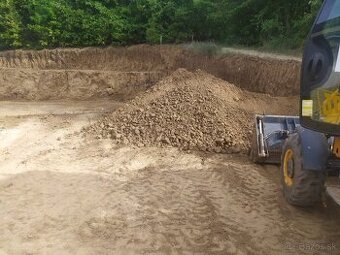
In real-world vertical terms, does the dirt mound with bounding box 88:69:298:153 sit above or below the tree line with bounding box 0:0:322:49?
below

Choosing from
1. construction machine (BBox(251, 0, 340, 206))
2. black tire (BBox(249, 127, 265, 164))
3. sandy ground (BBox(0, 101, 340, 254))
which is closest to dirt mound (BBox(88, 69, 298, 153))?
sandy ground (BBox(0, 101, 340, 254))

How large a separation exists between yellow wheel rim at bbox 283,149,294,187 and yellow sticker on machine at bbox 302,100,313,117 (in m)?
1.37

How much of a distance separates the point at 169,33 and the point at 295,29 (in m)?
4.91

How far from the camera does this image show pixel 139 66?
1548cm

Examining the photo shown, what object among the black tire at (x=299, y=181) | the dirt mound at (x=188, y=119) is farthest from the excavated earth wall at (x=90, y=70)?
the black tire at (x=299, y=181)

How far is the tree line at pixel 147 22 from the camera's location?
13297 mm

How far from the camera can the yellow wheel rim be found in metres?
4.83

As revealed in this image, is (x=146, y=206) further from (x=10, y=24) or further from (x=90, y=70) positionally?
(x=10, y=24)

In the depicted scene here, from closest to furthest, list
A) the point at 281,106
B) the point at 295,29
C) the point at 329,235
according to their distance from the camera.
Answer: the point at 329,235
the point at 281,106
the point at 295,29

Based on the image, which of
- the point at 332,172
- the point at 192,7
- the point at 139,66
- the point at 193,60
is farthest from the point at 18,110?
the point at 332,172

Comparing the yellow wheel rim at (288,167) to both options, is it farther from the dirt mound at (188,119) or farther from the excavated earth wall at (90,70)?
the excavated earth wall at (90,70)

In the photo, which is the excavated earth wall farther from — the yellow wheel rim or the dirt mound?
the yellow wheel rim

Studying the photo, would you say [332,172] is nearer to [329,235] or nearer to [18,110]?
[329,235]

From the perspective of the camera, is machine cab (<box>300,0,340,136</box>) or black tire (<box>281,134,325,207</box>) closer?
machine cab (<box>300,0,340,136</box>)
